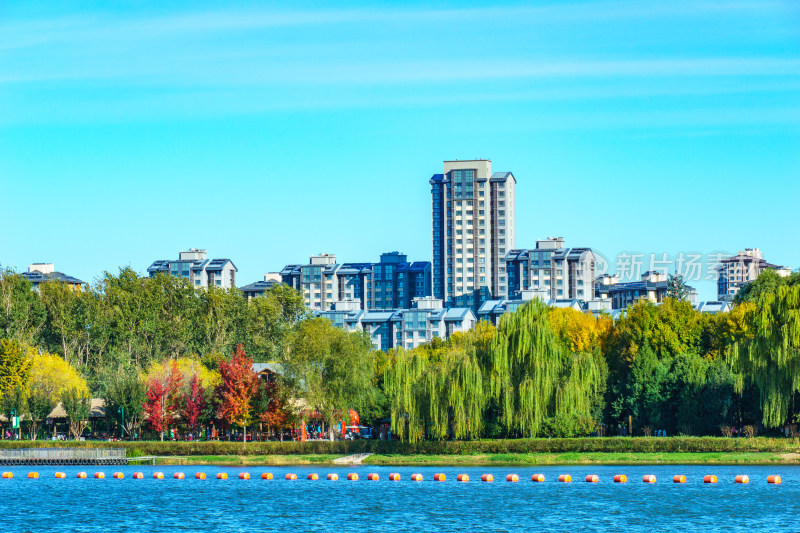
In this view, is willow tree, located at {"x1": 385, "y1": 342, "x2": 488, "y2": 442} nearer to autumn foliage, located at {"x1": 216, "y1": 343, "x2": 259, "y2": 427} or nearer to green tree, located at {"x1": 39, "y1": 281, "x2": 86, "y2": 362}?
autumn foliage, located at {"x1": 216, "y1": 343, "x2": 259, "y2": 427}

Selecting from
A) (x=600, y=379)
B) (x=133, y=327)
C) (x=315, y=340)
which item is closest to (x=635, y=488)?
(x=600, y=379)

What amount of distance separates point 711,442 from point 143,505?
3719 cm

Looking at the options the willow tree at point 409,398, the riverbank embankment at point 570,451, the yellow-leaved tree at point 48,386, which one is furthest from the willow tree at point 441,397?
the yellow-leaved tree at point 48,386

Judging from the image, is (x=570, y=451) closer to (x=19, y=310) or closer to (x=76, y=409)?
(x=76, y=409)

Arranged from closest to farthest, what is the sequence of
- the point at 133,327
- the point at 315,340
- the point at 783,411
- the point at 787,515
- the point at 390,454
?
1. the point at 787,515
2. the point at 783,411
3. the point at 390,454
4. the point at 315,340
5. the point at 133,327

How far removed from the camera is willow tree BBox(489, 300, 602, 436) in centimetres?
7212

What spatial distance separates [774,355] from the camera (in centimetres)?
7075

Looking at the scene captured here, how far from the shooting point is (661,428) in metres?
79.9

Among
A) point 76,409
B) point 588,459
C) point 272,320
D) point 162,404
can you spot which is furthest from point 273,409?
point 272,320

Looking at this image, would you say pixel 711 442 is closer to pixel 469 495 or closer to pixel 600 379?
pixel 600 379

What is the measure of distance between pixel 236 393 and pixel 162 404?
23.1 ft

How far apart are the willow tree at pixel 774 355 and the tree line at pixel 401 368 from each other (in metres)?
0.09

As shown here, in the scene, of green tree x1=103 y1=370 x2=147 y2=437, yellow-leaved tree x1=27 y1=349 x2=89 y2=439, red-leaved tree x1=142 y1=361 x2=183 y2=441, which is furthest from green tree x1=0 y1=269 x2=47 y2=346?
red-leaved tree x1=142 y1=361 x2=183 y2=441

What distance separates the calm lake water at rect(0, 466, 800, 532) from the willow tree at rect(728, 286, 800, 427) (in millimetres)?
4735
